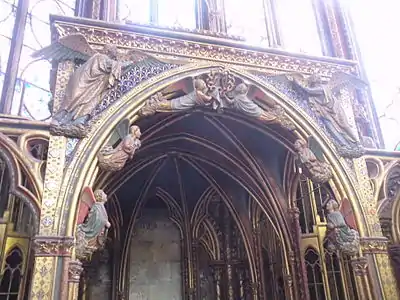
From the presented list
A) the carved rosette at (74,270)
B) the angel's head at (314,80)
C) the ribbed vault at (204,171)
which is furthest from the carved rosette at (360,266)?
the carved rosette at (74,270)

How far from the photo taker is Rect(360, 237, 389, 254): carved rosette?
22.2 ft

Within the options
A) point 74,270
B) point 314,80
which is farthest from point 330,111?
point 74,270

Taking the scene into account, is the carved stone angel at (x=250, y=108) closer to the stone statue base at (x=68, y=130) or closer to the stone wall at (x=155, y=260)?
the stone statue base at (x=68, y=130)

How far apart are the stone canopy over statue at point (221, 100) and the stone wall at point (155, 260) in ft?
19.0

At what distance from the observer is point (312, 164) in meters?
7.15

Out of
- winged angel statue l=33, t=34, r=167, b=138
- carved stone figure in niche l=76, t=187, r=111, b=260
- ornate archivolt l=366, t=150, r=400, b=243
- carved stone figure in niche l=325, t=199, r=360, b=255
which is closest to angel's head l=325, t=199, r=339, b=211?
carved stone figure in niche l=325, t=199, r=360, b=255

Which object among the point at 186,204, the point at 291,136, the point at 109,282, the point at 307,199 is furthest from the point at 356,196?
the point at 109,282

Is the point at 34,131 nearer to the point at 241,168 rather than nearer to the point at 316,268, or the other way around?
the point at 241,168

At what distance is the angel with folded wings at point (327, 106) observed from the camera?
757 cm

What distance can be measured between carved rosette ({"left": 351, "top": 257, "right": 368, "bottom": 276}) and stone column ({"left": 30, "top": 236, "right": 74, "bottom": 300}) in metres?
4.44

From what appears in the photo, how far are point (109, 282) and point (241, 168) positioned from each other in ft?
15.5

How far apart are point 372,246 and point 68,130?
5145 millimetres

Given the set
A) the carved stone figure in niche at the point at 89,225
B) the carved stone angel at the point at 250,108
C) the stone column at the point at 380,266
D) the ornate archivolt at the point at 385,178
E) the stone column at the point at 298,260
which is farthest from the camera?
the stone column at the point at 298,260

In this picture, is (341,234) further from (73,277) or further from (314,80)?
(73,277)
